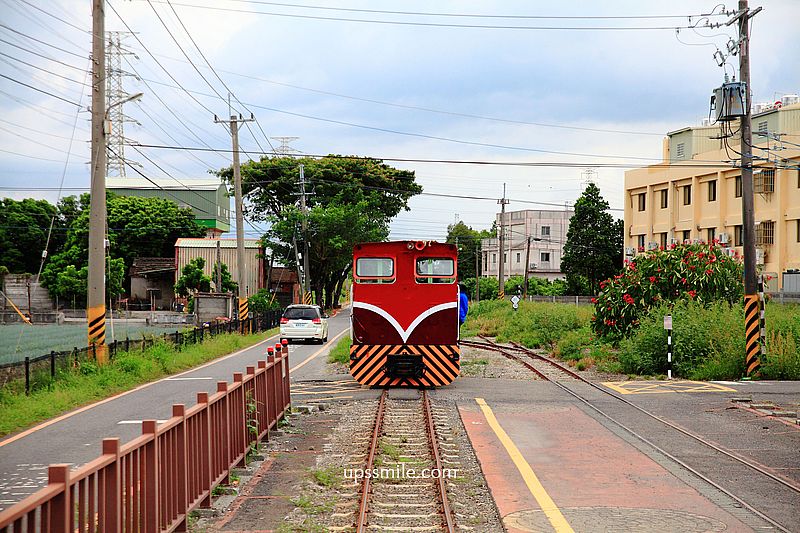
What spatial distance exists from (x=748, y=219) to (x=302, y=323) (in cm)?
2063

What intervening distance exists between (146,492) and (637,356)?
64.0ft

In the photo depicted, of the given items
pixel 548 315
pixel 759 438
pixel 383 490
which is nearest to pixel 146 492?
pixel 383 490

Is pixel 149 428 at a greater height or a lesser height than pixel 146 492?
greater

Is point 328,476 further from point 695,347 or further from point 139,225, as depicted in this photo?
point 139,225

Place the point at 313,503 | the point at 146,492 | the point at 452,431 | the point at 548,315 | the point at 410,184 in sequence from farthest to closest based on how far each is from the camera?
the point at 410,184 < the point at 548,315 < the point at 452,431 < the point at 313,503 < the point at 146,492

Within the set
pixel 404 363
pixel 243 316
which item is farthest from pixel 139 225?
pixel 404 363

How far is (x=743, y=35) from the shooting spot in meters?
23.4

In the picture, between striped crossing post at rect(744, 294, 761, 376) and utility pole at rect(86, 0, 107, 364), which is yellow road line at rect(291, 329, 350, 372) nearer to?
utility pole at rect(86, 0, 107, 364)

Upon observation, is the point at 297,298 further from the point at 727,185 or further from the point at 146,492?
the point at 146,492

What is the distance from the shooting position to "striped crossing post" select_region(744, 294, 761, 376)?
74.7 ft

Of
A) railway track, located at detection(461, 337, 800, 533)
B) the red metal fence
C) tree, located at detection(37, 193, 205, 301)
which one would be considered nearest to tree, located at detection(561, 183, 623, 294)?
tree, located at detection(37, 193, 205, 301)

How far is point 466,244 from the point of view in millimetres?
111000

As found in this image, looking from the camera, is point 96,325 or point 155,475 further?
point 96,325

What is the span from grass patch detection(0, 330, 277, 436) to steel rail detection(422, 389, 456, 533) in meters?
7.16
